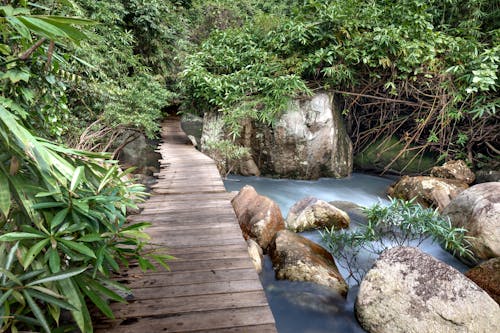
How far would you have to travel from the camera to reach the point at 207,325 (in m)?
1.57

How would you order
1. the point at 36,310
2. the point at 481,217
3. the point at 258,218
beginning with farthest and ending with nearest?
the point at 258,218, the point at 481,217, the point at 36,310

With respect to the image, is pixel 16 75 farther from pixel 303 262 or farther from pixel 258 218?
pixel 258 218

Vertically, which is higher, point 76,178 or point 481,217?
point 76,178

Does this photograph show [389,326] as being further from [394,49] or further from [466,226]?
[394,49]

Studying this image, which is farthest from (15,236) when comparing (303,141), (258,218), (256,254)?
(303,141)

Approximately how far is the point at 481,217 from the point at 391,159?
4.64 m

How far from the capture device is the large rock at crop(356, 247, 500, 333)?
2375 millimetres

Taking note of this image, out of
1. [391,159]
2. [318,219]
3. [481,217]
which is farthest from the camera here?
[391,159]

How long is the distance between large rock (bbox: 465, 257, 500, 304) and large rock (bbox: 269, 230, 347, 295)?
1.38 m

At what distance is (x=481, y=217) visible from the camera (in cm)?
365

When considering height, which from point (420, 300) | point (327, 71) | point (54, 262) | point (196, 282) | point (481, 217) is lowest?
point (420, 300)

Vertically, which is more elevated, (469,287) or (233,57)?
(233,57)

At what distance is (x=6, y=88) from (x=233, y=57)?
677cm

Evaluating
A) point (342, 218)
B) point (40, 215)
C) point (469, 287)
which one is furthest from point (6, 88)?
point (342, 218)
